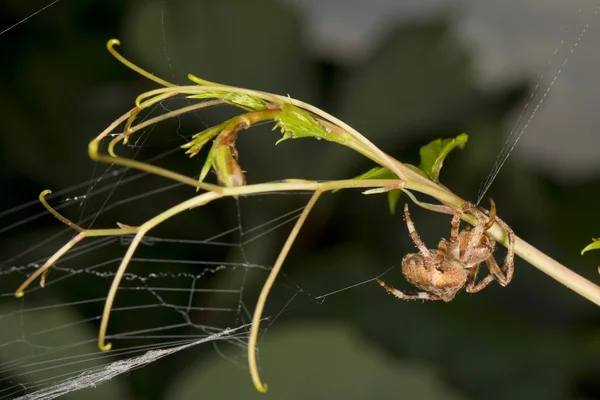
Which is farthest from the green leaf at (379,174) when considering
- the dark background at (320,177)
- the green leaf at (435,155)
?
the dark background at (320,177)

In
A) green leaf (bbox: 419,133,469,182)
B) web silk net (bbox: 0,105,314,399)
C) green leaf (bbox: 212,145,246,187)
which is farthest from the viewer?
web silk net (bbox: 0,105,314,399)

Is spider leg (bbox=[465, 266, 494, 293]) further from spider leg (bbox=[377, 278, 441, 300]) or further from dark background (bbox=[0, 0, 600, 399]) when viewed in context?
dark background (bbox=[0, 0, 600, 399])

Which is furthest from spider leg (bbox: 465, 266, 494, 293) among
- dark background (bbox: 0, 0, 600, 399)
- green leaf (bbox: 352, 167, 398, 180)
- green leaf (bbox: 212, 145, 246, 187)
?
dark background (bbox: 0, 0, 600, 399)

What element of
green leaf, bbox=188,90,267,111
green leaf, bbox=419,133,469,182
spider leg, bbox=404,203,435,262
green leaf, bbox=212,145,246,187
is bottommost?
spider leg, bbox=404,203,435,262

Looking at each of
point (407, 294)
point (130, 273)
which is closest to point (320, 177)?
point (130, 273)

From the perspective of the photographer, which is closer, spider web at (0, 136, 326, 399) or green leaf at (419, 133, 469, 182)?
green leaf at (419, 133, 469, 182)

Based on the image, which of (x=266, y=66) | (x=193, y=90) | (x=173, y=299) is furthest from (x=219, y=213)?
(x=193, y=90)

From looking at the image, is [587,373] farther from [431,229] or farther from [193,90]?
[193,90]

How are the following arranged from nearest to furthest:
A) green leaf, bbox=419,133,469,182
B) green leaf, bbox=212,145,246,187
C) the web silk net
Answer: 1. green leaf, bbox=212,145,246,187
2. green leaf, bbox=419,133,469,182
3. the web silk net
